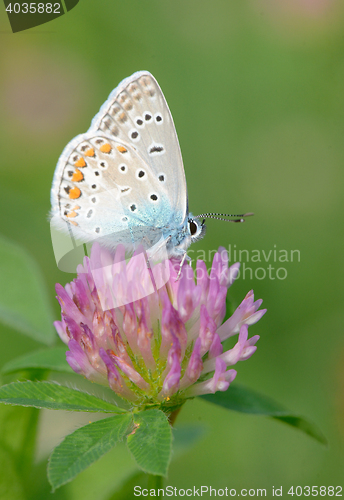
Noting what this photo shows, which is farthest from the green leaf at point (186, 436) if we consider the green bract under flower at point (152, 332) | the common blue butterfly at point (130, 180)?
the common blue butterfly at point (130, 180)

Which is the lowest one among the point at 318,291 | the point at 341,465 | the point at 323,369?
the point at 341,465

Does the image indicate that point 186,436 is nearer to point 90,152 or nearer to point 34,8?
point 90,152

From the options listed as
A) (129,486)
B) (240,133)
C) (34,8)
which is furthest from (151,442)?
(34,8)

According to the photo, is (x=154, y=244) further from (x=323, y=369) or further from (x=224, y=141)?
(x=224, y=141)

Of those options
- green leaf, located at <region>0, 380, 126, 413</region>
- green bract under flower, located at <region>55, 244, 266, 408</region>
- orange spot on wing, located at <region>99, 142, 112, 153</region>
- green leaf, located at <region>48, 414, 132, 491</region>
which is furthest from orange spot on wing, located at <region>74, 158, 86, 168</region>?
green leaf, located at <region>48, 414, 132, 491</region>

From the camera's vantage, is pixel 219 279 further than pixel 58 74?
No

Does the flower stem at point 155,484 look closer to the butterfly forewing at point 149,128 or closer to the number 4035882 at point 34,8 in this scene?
the butterfly forewing at point 149,128

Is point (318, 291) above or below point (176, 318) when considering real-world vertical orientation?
below

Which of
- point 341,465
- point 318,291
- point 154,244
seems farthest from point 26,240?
point 341,465
